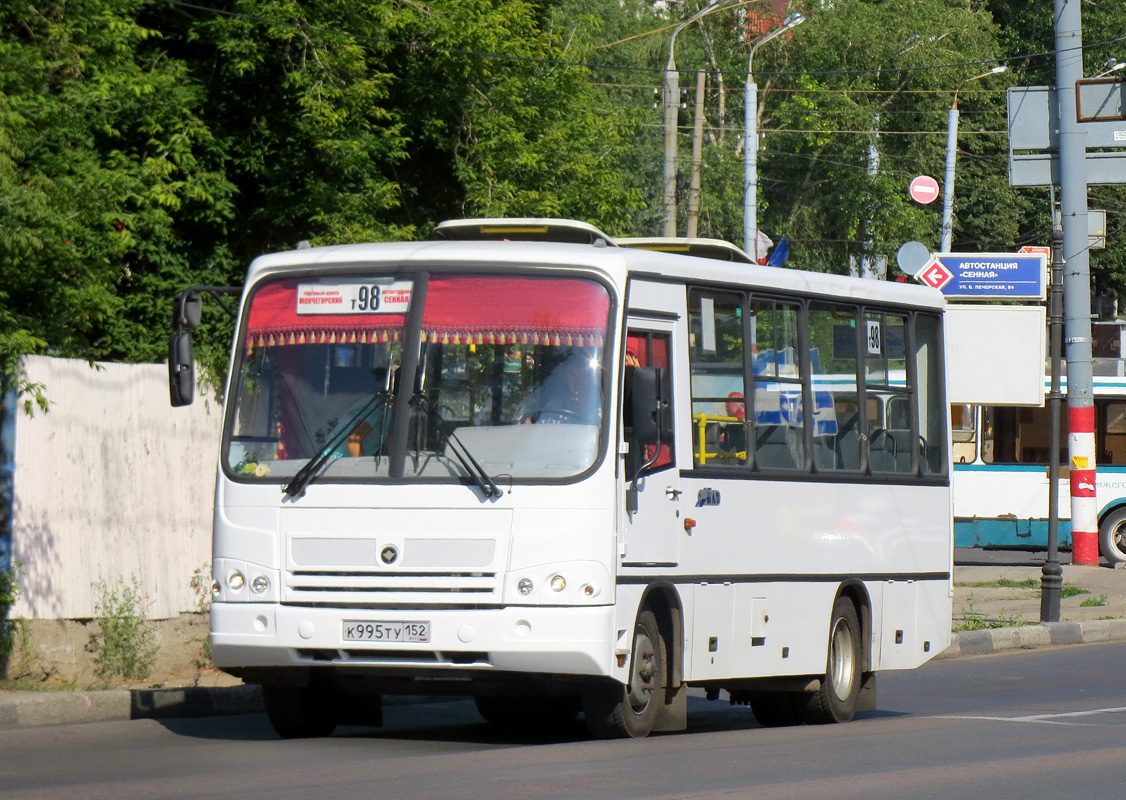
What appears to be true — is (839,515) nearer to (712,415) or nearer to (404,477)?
(712,415)

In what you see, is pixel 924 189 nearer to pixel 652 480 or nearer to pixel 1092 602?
pixel 1092 602

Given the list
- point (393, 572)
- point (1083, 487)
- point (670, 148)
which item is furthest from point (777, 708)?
point (670, 148)

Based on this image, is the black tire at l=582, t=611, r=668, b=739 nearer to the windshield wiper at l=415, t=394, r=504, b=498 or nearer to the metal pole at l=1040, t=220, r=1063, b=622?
the windshield wiper at l=415, t=394, r=504, b=498

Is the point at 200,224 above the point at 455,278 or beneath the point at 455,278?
above

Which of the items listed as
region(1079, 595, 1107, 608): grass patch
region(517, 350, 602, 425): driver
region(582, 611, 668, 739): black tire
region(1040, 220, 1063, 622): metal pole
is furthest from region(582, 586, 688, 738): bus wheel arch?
region(1079, 595, 1107, 608): grass patch

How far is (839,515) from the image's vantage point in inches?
494

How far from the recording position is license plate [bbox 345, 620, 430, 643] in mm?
9797

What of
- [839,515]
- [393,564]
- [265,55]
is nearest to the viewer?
[393,564]

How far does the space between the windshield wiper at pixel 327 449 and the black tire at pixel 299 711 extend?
1.28 m

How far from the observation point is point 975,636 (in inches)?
758

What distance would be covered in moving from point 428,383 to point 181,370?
4.73 feet

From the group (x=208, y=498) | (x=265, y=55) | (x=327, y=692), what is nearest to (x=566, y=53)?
(x=265, y=55)

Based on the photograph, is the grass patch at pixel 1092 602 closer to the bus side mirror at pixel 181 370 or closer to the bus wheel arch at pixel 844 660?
the bus wheel arch at pixel 844 660

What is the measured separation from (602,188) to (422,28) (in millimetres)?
3422
